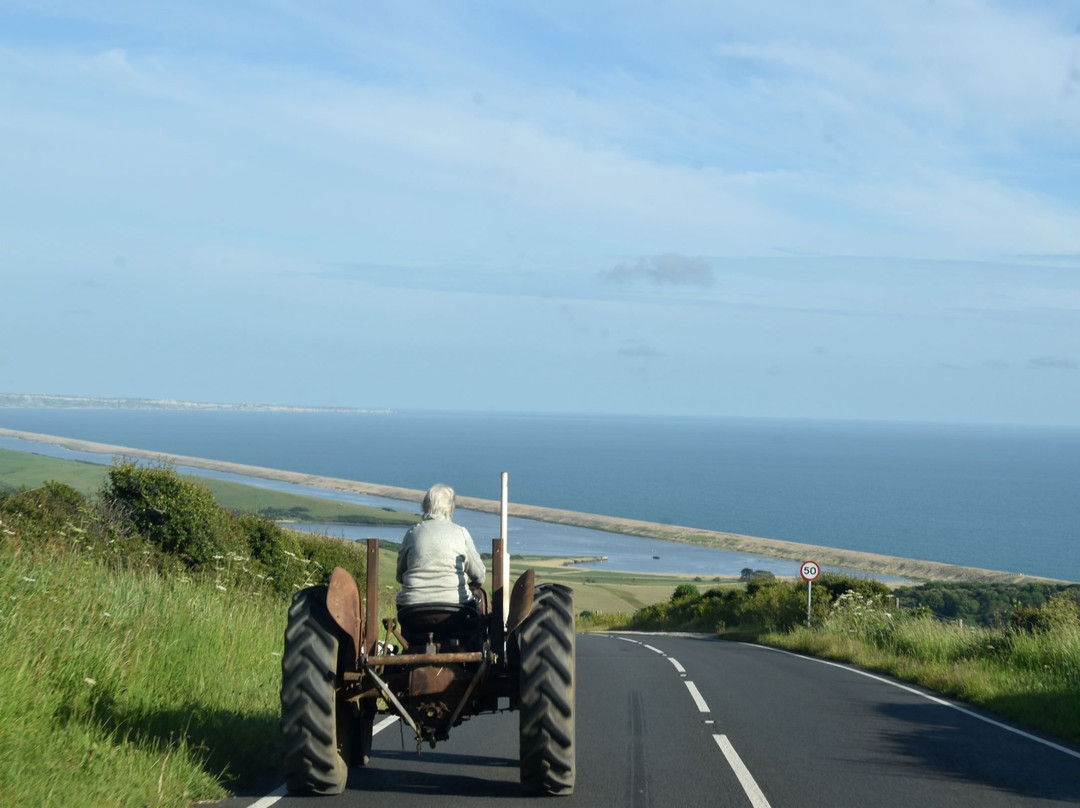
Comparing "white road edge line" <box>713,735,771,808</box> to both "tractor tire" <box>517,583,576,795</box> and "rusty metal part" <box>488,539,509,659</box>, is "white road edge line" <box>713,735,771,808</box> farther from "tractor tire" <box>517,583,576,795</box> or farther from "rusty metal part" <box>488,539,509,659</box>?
"rusty metal part" <box>488,539,509,659</box>

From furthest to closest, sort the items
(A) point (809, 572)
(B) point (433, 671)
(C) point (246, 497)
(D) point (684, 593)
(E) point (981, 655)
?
1. (C) point (246, 497)
2. (D) point (684, 593)
3. (A) point (809, 572)
4. (E) point (981, 655)
5. (B) point (433, 671)

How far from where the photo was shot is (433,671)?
269 inches

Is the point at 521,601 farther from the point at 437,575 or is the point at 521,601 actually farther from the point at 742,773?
the point at 742,773

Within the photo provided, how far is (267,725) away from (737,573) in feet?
252

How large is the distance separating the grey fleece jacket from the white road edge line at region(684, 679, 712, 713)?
16.9 feet

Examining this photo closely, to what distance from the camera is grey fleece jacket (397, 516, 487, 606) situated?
7125 mm

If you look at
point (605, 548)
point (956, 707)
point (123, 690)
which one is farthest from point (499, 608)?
point (605, 548)

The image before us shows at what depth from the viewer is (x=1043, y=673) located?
1418 cm

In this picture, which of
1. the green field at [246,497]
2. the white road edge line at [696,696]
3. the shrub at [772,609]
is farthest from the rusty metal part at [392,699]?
the green field at [246,497]

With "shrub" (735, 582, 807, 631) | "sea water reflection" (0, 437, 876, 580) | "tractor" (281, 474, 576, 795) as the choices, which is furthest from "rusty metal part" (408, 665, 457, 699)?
"sea water reflection" (0, 437, 876, 580)

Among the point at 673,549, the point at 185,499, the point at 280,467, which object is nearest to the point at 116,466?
the point at 185,499

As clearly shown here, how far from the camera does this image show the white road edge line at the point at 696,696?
11.5 meters

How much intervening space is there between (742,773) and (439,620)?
255 centimetres

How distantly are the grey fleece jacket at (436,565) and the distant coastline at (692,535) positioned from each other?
204ft
